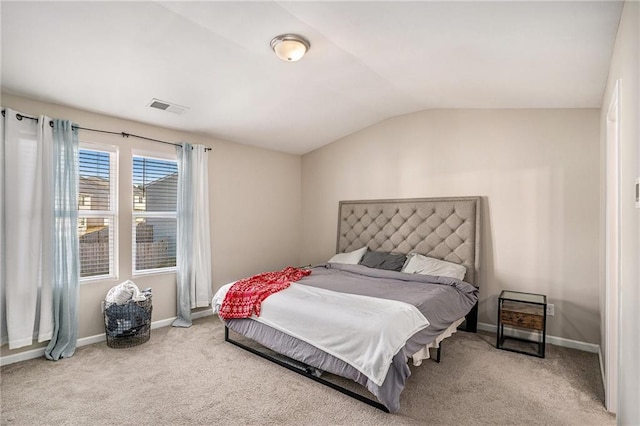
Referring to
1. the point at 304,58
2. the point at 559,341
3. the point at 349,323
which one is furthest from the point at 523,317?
the point at 304,58

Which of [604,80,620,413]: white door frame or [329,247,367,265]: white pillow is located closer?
[604,80,620,413]: white door frame

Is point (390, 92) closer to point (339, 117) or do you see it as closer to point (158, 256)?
point (339, 117)

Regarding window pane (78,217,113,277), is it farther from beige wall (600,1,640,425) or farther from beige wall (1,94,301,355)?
beige wall (600,1,640,425)

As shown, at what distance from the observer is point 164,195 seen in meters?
4.09

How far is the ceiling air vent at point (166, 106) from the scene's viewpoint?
3.36 meters

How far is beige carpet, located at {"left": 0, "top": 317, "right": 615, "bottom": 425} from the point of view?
7.23 ft

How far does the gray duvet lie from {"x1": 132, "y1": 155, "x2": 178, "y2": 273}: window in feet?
4.53

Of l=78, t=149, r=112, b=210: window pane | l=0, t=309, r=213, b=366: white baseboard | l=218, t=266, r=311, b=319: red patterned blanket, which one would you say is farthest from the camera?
l=78, t=149, r=112, b=210: window pane

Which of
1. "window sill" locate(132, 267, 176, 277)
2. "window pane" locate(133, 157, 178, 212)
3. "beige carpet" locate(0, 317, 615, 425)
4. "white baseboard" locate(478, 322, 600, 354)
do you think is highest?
"window pane" locate(133, 157, 178, 212)

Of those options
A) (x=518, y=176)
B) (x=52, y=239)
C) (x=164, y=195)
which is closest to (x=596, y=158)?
(x=518, y=176)

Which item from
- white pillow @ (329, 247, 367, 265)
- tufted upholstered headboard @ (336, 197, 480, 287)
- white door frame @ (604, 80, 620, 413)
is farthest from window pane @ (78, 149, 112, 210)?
white door frame @ (604, 80, 620, 413)

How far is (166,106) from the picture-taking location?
11.4ft

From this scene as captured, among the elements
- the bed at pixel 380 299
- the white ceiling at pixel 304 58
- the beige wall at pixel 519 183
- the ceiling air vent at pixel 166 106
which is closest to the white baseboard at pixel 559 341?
the beige wall at pixel 519 183

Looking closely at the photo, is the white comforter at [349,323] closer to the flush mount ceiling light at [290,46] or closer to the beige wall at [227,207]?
the beige wall at [227,207]
